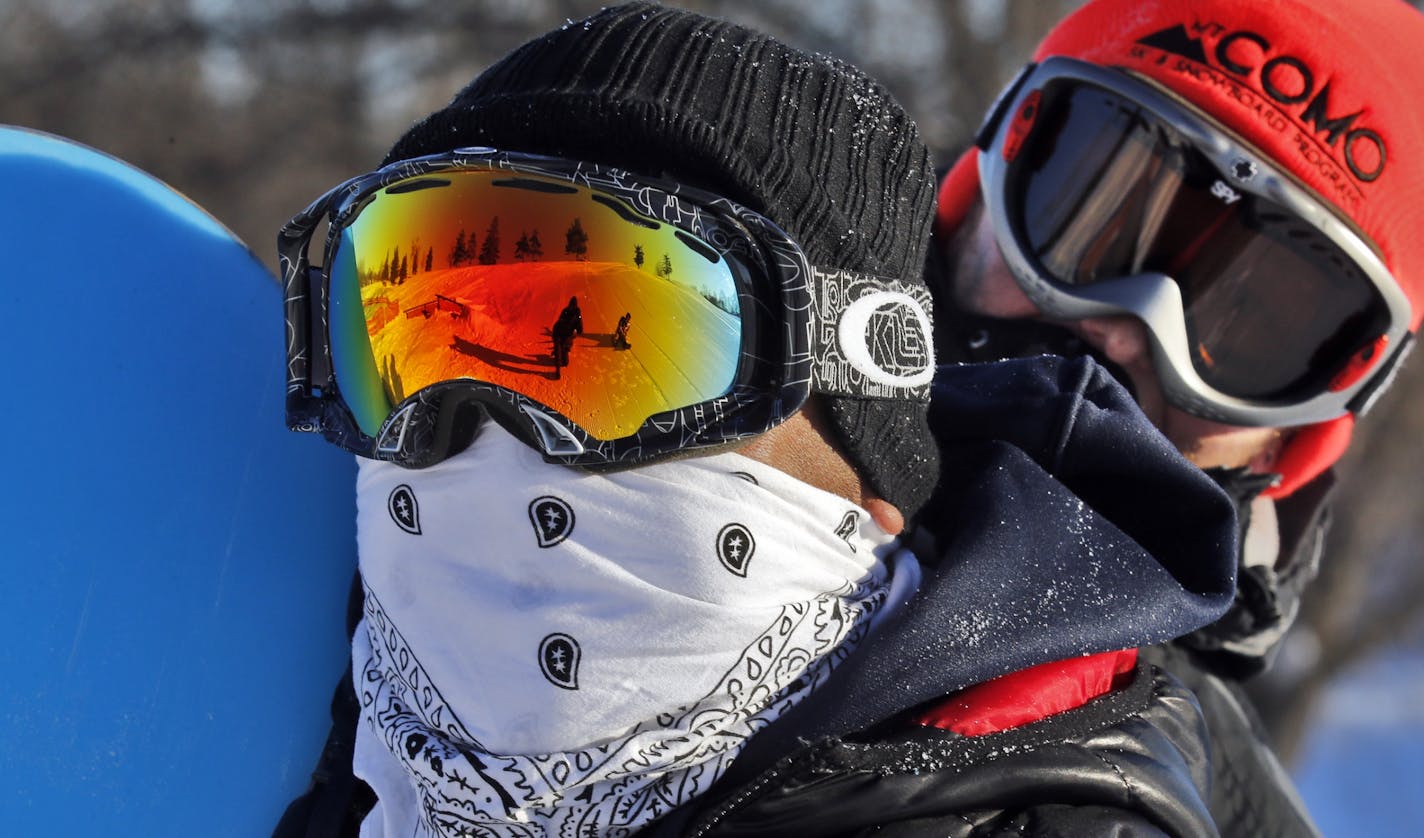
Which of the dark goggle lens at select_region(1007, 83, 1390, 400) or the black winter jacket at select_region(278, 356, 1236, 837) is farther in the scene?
the dark goggle lens at select_region(1007, 83, 1390, 400)

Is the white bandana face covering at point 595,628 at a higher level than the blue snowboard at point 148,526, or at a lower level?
higher

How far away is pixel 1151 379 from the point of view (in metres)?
2.76

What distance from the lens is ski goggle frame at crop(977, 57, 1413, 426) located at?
8.64ft

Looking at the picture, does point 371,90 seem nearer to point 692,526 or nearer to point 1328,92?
point 1328,92

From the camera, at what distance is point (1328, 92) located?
2619 millimetres

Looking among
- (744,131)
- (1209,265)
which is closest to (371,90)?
(1209,265)

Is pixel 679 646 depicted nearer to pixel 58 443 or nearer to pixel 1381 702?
pixel 58 443

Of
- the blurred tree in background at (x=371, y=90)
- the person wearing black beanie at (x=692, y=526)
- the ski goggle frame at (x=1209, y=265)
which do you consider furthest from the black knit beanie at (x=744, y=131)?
the blurred tree in background at (x=371, y=90)

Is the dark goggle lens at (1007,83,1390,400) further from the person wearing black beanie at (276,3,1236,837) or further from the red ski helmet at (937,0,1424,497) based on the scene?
the person wearing black beanie at (276,3,1236,837)

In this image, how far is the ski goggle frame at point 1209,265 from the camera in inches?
104

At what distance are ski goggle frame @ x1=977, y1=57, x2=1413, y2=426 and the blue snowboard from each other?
1.57 m

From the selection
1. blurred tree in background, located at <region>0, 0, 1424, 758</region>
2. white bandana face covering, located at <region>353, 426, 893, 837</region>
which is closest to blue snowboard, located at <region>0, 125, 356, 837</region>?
white bandana face covering, located at <region>353, 426, 893, 837</region>

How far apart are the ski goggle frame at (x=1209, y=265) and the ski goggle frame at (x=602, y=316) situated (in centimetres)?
119

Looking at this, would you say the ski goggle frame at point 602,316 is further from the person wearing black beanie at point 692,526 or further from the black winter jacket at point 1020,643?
the black winter jacket at point 1020,643
